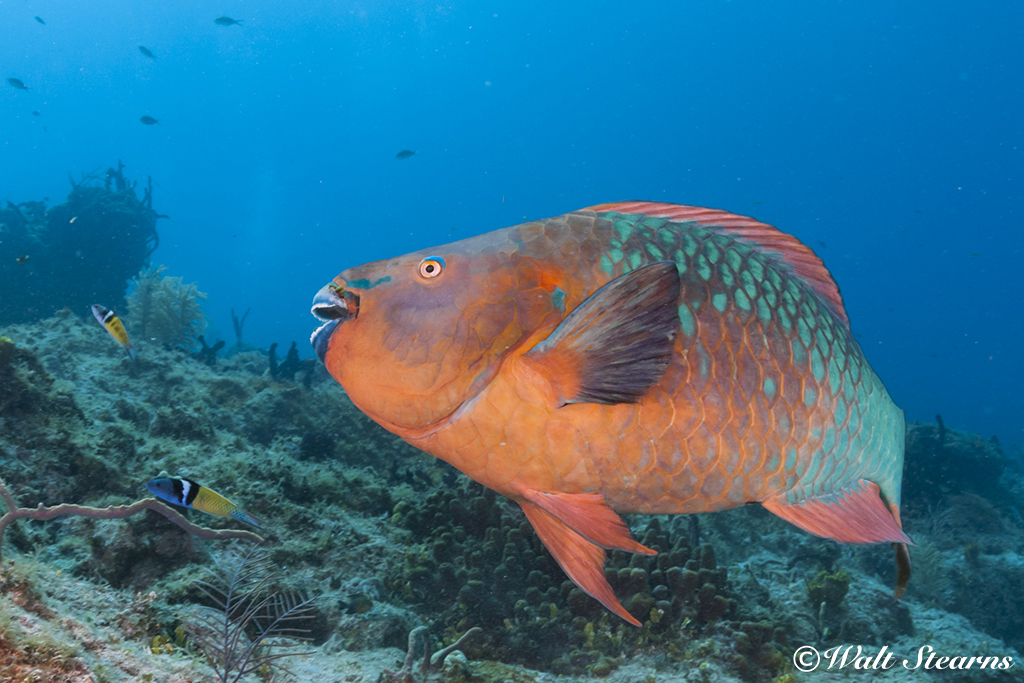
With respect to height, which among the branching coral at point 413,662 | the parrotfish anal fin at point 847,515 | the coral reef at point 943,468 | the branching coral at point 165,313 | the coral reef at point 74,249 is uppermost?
the coral reef at point 74,249

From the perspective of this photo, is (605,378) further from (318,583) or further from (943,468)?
A: (943,468)

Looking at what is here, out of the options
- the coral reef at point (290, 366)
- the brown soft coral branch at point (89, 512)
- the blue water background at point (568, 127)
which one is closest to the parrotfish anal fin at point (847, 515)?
the brown soft coral branch at point (89, 512)

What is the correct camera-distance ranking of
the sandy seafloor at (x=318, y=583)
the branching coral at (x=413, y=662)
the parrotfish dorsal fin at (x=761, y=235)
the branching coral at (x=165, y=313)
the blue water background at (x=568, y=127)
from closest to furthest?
the parrotfish dorsal fin at (x=761, y=235)
the sandy seafloor at (x=318, y=583)
the branching coral at (x=413, y=662)
the branching coral at (x=165, y=313)
the blue water background at (x=568, y=127)

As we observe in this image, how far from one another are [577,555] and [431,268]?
37.8 inches

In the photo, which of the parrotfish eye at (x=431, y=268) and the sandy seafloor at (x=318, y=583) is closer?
the parrotfish eye at (x=431, y=268)

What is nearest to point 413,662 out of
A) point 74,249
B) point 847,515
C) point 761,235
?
point 847,515

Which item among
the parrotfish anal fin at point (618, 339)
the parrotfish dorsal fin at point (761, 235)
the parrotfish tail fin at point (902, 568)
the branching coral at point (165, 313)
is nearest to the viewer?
the parrotfish anal fin at point (618, 339)

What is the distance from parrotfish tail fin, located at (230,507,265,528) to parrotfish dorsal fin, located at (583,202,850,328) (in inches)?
102

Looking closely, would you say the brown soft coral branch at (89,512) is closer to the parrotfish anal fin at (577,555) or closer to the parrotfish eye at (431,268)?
the parrotfish eye at (431,268)

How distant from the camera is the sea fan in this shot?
197 cm

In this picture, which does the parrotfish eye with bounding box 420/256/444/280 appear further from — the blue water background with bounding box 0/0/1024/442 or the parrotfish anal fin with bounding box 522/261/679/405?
the blue water background with bounding box 0/0/1024/442

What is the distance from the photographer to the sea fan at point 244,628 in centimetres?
197

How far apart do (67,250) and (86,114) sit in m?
127

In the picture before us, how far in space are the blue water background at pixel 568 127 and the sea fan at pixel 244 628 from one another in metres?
79.9
